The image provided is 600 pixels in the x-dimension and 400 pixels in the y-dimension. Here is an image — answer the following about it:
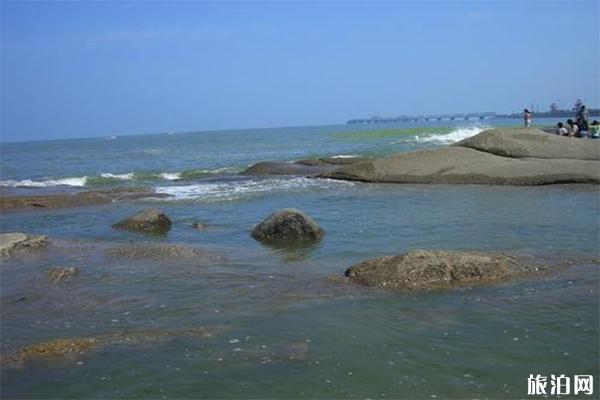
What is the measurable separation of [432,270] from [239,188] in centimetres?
1546

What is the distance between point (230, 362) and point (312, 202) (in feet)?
41.2

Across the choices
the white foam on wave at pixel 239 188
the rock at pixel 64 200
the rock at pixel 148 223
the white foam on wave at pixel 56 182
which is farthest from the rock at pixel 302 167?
the rock at pixel 148 223

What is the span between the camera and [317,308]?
8.02m

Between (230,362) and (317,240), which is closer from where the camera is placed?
(230,362)

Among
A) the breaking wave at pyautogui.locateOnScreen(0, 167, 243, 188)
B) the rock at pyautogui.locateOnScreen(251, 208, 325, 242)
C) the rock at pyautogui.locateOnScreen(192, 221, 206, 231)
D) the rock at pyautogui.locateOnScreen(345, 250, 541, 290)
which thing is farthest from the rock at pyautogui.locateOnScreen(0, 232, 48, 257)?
the breaking wave at pyautogui.locateOnScreen(0, 167, 243, 188)

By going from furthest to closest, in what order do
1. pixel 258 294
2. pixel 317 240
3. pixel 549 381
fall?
pixel 317 240, pixel 258 294, pixel 549 381

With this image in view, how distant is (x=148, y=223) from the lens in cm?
1557

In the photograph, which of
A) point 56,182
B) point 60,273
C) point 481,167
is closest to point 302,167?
point 481,167

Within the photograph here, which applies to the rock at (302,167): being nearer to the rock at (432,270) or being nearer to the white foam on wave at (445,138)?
the rock at (432,270)

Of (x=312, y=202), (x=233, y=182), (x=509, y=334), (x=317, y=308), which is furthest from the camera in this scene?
(x=233, y=182)

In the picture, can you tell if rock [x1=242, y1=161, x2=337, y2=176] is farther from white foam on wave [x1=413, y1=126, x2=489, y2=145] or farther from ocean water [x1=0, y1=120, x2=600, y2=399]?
white foam on wave [x1=413, y1=126, x2=489, y2=145]

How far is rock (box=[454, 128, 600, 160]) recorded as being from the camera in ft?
75.4

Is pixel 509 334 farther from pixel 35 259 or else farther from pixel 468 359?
pixel 35 259

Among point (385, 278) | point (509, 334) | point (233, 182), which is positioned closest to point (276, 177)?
point (233, 182)
